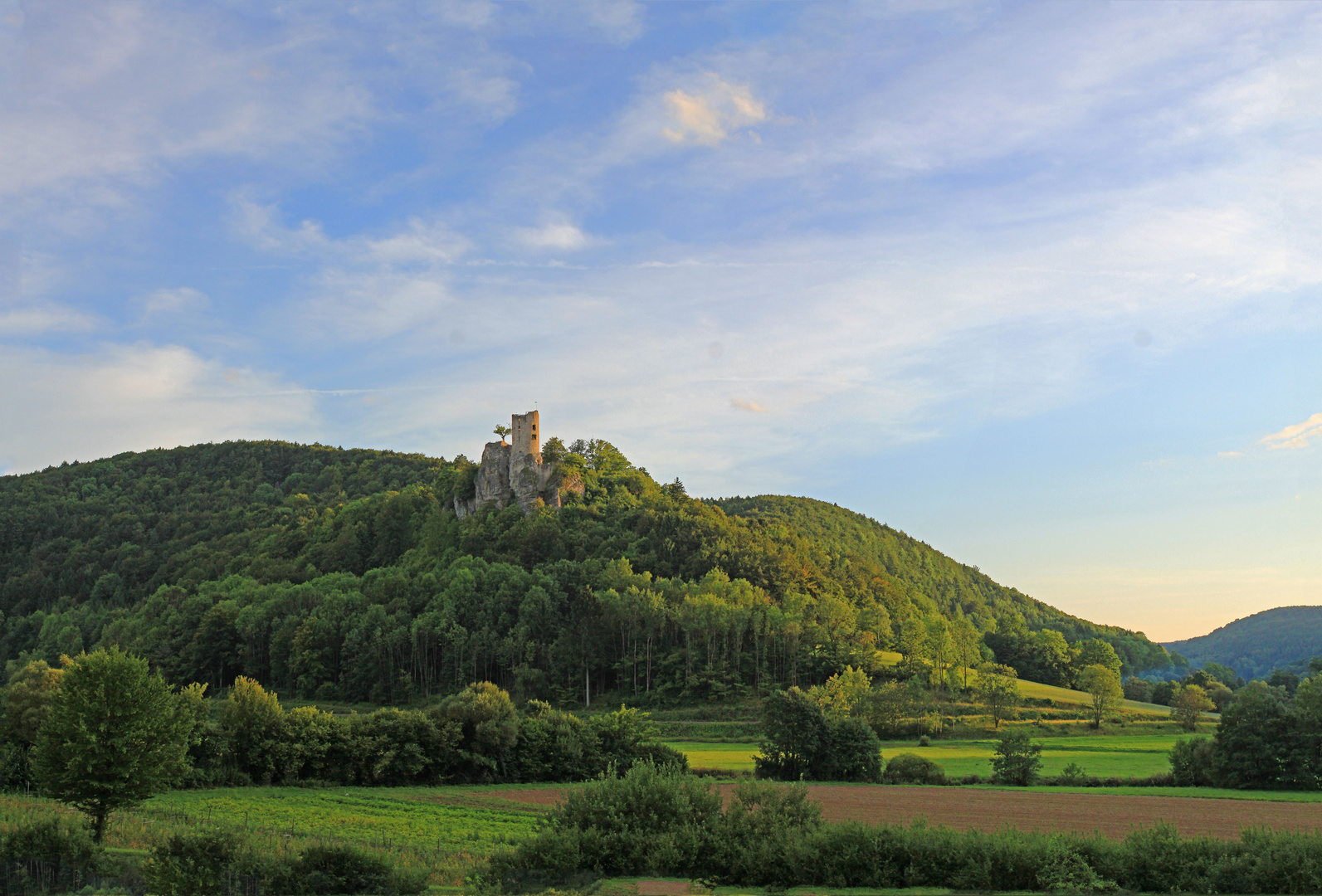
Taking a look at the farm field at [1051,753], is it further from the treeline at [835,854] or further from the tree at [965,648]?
the treeline at [835,854]

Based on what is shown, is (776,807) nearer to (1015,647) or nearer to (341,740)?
(341,740)

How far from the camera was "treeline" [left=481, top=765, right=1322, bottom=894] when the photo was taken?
22.8 meters

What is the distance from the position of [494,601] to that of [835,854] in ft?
328

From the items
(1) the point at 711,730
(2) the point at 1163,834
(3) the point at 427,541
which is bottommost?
(1) the point at 711,730

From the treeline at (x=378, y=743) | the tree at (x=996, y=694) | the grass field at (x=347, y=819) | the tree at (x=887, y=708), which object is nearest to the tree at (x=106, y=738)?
the grass field at (x=347, y=819)

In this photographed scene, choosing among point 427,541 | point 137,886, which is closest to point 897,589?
point 427,541

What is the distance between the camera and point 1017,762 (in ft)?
178

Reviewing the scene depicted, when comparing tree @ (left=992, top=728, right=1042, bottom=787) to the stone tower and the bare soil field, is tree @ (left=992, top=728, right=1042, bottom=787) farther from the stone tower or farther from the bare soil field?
the stone tower

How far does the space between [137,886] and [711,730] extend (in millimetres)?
65371

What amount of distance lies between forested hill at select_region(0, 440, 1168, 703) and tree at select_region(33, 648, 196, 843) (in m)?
71.4

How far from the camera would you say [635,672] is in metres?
108

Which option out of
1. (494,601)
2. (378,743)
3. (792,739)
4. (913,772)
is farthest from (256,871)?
(494,601)

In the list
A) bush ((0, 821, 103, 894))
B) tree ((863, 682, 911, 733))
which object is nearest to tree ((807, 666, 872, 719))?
tree ((863, 682, 911, 733))

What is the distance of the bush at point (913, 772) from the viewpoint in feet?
183
